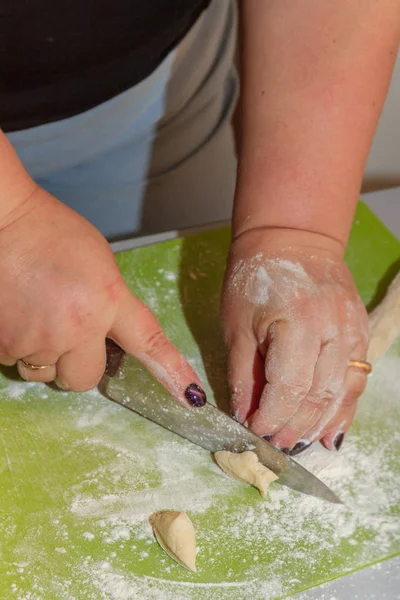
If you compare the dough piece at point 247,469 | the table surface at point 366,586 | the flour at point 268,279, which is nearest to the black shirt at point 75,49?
the flour at point 268,279

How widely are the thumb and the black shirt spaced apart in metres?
0.47

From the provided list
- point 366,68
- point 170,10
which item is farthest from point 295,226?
point 170,10

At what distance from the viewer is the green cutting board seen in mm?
865

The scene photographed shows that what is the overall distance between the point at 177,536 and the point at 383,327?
1.61 ft

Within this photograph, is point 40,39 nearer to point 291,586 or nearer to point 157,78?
point 157,78

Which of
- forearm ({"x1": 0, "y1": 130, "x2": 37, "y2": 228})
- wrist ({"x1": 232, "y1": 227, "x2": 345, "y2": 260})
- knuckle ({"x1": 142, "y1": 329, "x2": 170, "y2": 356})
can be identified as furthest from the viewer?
wrist ({"x1": 232, "y1": 227, "x2": 345, "y2": 260})

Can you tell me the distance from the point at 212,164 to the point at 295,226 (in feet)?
1.80

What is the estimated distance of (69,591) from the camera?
0.85m

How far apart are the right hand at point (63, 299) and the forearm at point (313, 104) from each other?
291mm

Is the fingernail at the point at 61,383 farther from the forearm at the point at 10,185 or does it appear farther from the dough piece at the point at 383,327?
the dough piece at the point at 383,327

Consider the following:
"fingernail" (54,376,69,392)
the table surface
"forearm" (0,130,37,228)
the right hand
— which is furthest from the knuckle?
the table surface

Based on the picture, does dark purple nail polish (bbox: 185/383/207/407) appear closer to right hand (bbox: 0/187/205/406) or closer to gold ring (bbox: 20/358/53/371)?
right hand (bbox: 0/187/205/406)

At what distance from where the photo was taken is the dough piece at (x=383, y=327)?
1137 mm

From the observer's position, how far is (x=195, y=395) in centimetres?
96
